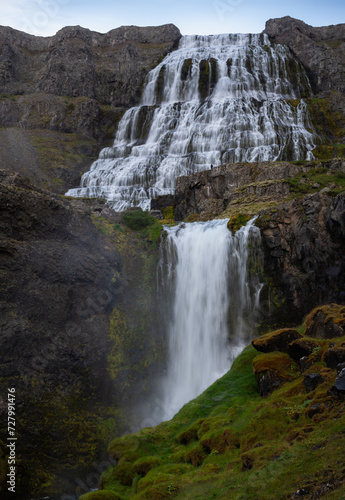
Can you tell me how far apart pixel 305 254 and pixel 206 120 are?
30.3 m

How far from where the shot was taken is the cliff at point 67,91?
4347 centimetres

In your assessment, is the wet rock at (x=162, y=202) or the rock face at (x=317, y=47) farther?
the rock face at (x=317, y=47)

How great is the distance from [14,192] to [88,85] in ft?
177

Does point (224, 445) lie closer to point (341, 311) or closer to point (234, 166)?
point (341, 311)

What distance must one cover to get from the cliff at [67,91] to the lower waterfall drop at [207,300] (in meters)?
25.5

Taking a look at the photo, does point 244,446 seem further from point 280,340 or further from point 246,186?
point 246,186

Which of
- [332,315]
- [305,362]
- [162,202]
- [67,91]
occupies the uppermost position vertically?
[67,91]

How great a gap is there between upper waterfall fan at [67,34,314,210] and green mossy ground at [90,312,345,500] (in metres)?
26.1

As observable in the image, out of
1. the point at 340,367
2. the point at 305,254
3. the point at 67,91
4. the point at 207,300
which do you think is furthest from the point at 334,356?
the point at 67,91

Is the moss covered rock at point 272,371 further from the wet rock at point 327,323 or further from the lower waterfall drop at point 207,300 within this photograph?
the lower waterfall drop at point 207,300

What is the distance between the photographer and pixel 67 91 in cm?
5844

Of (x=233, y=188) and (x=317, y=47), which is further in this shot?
(x=317, y=47)

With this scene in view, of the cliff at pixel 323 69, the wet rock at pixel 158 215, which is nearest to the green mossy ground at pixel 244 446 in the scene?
the wet rock at pixel 158 215

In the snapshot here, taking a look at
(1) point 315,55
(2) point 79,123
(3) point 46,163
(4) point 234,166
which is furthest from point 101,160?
(1) point 315,55
